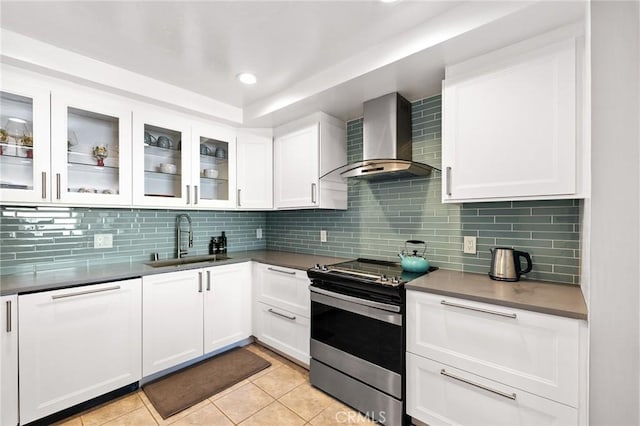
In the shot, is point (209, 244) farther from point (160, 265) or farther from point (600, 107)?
point (600, 107)

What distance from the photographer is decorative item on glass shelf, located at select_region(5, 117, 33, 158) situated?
180cm

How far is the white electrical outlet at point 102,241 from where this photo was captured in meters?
2.31

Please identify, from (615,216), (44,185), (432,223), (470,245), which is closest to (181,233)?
(44,185)

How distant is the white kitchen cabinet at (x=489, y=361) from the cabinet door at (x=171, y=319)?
174cm

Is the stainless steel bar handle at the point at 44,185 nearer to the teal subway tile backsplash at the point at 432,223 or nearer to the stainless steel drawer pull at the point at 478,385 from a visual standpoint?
the teal subway tile backsplash at the point at 432,223

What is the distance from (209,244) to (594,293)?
9.86 feet

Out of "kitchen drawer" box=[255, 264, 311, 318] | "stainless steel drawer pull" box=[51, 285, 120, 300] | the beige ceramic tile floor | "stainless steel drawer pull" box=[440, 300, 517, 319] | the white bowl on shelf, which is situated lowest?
the beige ceramic tile floor

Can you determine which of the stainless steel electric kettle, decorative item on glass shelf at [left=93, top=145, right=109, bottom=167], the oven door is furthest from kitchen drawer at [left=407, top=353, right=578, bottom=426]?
decorative item on glass shelf at [left=93, top=145, right=109, bottom=167]

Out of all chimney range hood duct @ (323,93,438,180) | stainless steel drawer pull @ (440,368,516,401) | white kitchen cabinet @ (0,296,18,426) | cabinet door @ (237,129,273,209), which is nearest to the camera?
stainless steel drawer pull @ (440,368,516,401)

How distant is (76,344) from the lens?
1.81 metres

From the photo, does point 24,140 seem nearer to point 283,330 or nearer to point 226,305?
point 226,305

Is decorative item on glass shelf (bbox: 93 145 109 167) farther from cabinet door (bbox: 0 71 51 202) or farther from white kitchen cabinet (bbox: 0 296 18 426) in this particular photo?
white kitchen cabinet (bbox: 0 296 18 426)

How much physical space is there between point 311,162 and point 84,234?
1.95m

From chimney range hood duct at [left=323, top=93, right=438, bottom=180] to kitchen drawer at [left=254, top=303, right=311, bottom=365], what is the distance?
1325mm
